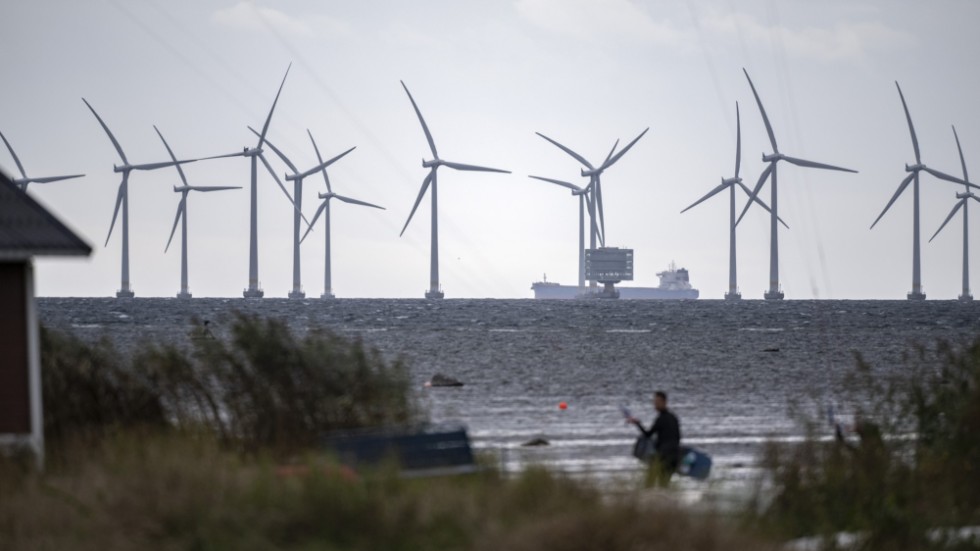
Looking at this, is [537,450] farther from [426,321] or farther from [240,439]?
[426,321]

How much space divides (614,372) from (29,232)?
144 ft

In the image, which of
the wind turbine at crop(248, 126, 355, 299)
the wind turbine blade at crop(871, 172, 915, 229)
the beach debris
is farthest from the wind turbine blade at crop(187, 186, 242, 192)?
the beach debris

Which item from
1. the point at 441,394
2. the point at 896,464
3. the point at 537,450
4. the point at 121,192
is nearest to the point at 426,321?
the point at 121,192

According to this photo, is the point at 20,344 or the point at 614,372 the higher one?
the point at 20,344

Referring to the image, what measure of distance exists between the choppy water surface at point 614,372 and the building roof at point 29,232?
5385 millimetres

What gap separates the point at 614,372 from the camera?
5847 cm

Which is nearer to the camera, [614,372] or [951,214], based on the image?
[614,372]

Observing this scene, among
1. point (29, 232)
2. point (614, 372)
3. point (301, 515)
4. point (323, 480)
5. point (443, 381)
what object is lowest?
point (614, 372)

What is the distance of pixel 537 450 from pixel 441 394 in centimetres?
1814

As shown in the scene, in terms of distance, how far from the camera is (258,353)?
68.4 feet

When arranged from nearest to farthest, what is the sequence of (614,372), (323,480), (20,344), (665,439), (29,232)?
(323,480) < (20,344) < (29,232) < (665,439) < (614,372)

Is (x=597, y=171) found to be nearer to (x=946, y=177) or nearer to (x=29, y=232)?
(x=946, y=177)

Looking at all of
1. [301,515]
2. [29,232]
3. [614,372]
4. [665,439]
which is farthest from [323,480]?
[614,372]

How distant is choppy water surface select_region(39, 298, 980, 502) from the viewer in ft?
96.1
